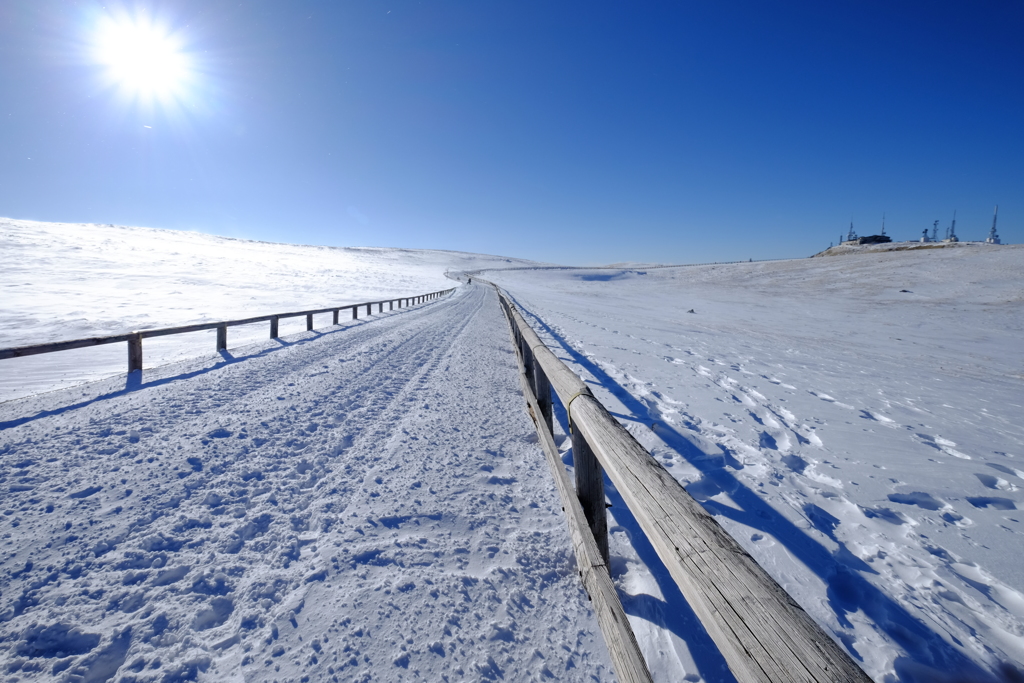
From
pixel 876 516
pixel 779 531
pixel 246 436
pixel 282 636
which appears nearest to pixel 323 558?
pixel 282 636

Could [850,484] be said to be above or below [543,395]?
below

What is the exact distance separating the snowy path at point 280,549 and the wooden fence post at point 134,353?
1.79m

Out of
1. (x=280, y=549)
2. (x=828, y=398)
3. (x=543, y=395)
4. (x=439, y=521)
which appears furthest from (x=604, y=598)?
(x=828, y=398)

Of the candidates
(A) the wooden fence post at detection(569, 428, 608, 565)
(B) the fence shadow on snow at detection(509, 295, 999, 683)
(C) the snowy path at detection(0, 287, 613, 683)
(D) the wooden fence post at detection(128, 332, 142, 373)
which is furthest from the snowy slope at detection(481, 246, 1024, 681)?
(D) the wooden fence post at detection(128, 332, 142, 373)

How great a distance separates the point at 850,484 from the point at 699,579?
3.56 meters

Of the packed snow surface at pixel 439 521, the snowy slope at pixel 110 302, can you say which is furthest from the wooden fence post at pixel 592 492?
the snowy slope at pixel 110 302

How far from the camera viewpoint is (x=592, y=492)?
2490 millimetres

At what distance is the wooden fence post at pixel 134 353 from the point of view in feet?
23.3

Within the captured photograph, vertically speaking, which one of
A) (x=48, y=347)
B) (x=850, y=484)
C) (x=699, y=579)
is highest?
(x=699, y=579)

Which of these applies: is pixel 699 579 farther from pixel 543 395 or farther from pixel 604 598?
pixel 543 395

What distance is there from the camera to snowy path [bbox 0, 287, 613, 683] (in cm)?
202

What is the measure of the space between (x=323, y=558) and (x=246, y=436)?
96.5 inches

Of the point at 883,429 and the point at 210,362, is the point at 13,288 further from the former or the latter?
the point at 883,429

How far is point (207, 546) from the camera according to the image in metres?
2.69
